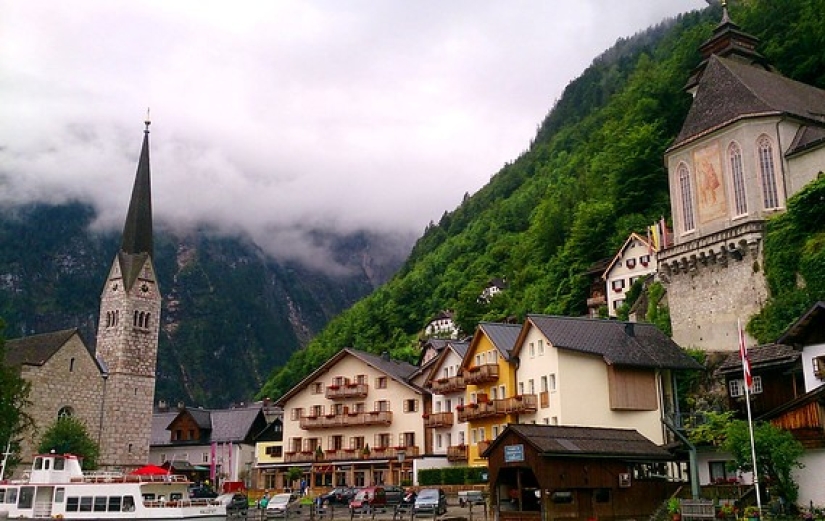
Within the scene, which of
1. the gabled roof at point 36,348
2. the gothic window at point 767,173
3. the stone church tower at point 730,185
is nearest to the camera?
the stone church tower at point 730,185

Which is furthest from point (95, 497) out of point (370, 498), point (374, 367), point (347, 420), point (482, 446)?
point (374, 367)

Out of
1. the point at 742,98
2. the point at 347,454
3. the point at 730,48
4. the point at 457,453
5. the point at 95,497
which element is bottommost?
the point at 95,497

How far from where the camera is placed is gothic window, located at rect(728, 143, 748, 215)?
54.5 metres

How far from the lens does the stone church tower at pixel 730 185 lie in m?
53.3

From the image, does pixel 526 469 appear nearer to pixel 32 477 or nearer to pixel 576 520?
pixel 576 520

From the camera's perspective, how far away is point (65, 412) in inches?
3221

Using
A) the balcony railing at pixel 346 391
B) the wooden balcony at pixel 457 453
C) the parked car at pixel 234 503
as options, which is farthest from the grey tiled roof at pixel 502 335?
the parked car at pixel 234 503

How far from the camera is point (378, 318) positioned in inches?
5536

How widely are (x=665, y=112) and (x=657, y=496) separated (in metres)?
Answer: 53.6

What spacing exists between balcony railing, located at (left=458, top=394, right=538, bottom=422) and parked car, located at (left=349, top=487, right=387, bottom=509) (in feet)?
31.0

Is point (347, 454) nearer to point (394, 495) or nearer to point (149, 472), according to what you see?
point (394, 495)

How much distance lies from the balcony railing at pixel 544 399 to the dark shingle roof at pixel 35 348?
49405 mm

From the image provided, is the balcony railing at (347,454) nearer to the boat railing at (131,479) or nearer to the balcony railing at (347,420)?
the balcony railing at (347,420)

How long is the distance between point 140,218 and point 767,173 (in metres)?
68.9
